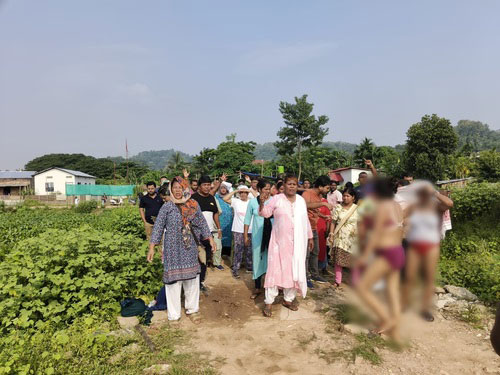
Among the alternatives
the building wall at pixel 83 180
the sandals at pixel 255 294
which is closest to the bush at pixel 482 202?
the sandals at pixel 255 294

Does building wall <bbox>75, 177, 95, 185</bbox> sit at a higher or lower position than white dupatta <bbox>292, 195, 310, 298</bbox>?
higher

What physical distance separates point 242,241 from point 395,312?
5939 millimetres

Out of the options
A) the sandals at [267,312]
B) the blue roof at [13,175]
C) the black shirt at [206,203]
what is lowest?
the sandals at [267,312]

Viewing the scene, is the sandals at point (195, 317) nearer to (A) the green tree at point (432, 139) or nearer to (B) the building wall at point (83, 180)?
(A) the green tree at point (432, 139)

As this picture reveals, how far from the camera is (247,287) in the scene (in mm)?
5914

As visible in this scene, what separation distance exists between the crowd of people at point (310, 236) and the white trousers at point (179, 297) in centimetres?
1

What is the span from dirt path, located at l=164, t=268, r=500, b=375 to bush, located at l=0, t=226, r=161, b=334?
3.66 ft

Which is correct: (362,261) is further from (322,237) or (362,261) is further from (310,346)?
(322,237)

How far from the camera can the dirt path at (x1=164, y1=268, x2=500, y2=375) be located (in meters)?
3.61

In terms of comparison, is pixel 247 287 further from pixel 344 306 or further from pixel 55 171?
pixel 55 171

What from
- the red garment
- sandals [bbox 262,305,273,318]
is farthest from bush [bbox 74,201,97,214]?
sandals [bbox 262,305,273,318]

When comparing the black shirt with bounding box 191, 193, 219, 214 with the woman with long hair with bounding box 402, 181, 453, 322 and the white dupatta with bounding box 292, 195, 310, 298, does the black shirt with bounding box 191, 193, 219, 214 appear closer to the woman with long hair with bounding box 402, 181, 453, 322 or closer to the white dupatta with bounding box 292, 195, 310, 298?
the white dupatta with bounding box 292, 195, 310, 298

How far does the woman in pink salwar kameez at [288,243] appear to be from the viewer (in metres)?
3.19

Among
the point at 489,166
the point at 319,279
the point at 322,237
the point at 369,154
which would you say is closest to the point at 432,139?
the point at 369,154
